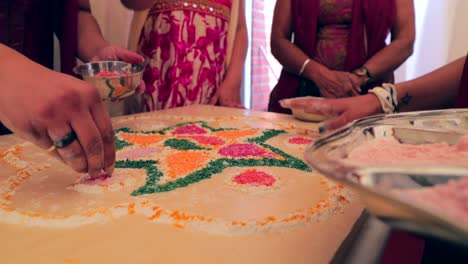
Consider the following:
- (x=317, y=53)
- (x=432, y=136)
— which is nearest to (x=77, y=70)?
(x=432, y=136)

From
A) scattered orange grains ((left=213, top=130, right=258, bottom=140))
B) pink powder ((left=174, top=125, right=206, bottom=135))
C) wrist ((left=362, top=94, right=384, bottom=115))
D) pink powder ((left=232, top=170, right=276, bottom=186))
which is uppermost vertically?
wrist ((left=362, top=94, right=384, bottom=115))

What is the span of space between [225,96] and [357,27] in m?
0.51

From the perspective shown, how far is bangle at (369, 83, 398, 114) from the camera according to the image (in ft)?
2.69

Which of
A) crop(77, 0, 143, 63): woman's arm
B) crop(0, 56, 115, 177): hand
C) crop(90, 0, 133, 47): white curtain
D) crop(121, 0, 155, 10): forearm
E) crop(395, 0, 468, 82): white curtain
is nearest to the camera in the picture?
crop(0, 56, 115, 177): hand

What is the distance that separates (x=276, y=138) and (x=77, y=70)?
44 cm

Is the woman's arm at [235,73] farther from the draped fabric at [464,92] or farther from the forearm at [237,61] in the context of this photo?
the draped fabric at [464,92]

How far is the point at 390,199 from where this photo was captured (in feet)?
0.63

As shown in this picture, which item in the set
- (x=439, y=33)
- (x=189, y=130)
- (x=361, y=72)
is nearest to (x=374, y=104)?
(x=189, y=130)

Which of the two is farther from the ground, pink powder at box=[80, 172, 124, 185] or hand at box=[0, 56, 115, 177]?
hand at box=[0, 56, 115, 177]

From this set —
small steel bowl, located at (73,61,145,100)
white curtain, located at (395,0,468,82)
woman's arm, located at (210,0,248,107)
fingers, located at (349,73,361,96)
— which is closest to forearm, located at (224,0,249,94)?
woman's arm, located at (210,0,248,107)

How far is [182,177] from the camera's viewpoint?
607 millimetres

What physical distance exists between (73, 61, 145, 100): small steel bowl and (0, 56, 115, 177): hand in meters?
0.31

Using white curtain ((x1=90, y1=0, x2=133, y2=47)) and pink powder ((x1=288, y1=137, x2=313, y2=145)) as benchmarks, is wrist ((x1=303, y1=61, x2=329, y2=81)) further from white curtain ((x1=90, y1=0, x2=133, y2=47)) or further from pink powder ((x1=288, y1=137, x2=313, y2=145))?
white curtain ((x1=90, y1=0, x2=133, y2=47))

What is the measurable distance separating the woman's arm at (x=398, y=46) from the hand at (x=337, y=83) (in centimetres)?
9
